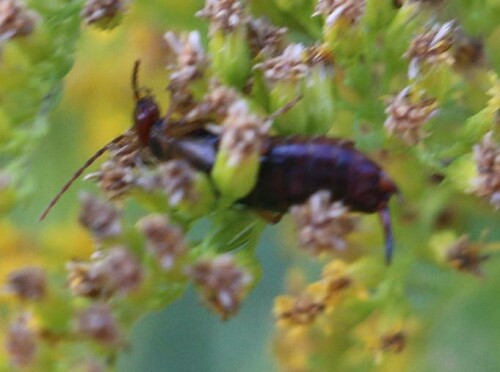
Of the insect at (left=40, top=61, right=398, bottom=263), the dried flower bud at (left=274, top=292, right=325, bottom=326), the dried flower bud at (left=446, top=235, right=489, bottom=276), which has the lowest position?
the dried flower bud at (left=446, top=235, right=489, bottom=276)

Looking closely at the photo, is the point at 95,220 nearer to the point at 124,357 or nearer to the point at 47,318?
the point at 47,318

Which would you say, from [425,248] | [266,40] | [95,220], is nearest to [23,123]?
[95,220]

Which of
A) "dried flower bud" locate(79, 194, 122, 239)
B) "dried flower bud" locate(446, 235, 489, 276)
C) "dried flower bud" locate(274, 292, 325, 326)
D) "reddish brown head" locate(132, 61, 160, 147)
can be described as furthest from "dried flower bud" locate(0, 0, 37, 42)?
"dried flower bud" locate(446, 235, 489, 276)

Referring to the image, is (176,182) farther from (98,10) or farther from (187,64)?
(98,10)

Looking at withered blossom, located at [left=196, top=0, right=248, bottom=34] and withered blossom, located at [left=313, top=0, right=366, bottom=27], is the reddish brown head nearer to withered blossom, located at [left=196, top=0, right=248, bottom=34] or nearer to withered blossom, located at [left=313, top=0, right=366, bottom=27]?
withered blossom, located at [left=196, top=0, right=248, bottom=34]

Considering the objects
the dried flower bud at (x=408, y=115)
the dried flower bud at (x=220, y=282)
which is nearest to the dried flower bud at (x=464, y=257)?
the dried flower bud at (x=408, y=115)

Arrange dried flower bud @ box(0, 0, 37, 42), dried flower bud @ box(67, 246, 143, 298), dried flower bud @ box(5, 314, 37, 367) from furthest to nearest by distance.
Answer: dried flower bud @ box(0, 0, 37, 42) → dried flower bud @ box(5, 314, 37, 367) → dried flower bud @ box(67, 246, 143, 298)

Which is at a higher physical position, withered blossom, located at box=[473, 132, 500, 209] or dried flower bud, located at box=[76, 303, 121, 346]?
dried flower bud, located at box=[76, 303, 121, 346]
